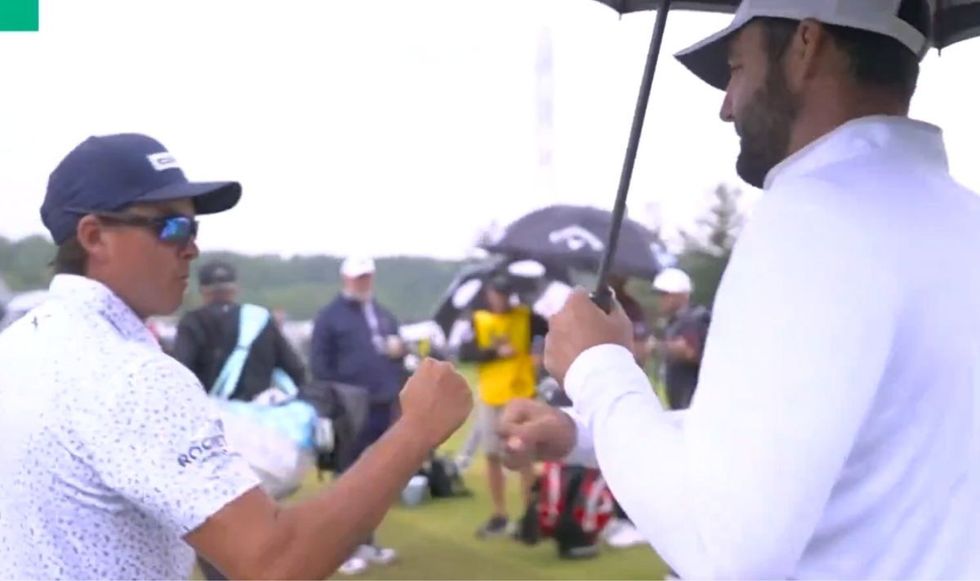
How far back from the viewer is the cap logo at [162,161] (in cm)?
196

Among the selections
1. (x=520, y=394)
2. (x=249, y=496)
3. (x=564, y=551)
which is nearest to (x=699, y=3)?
(x=249, y=496)

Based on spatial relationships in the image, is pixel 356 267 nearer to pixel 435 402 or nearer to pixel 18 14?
pixel 18 14

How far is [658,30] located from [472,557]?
18.4 feet

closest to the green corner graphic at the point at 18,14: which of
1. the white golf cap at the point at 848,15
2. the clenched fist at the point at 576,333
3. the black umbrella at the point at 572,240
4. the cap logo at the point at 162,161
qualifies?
the cap logo at the point at 162,161

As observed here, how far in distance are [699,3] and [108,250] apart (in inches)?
41.5

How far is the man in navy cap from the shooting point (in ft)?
5.44

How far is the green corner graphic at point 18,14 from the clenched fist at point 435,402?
246 centimetres

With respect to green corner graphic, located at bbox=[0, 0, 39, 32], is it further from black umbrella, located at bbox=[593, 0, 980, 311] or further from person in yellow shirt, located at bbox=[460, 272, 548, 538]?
person in yellow shirt, located at bbox=[460, 272, 548, 538]

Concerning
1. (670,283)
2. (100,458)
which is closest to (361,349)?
(670,283)

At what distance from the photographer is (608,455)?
130 centimetres

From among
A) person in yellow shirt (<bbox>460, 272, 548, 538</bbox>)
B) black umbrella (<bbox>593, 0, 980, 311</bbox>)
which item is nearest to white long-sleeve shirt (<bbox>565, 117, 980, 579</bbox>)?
black umbrella (<bbox>593, 0, 980, 311</bbox>)

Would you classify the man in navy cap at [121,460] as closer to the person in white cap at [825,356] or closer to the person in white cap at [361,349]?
the person in white cap at [825,356]

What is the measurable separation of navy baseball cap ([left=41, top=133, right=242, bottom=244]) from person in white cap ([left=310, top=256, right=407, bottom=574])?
223 inches

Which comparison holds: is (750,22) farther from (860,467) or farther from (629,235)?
(629,235)
